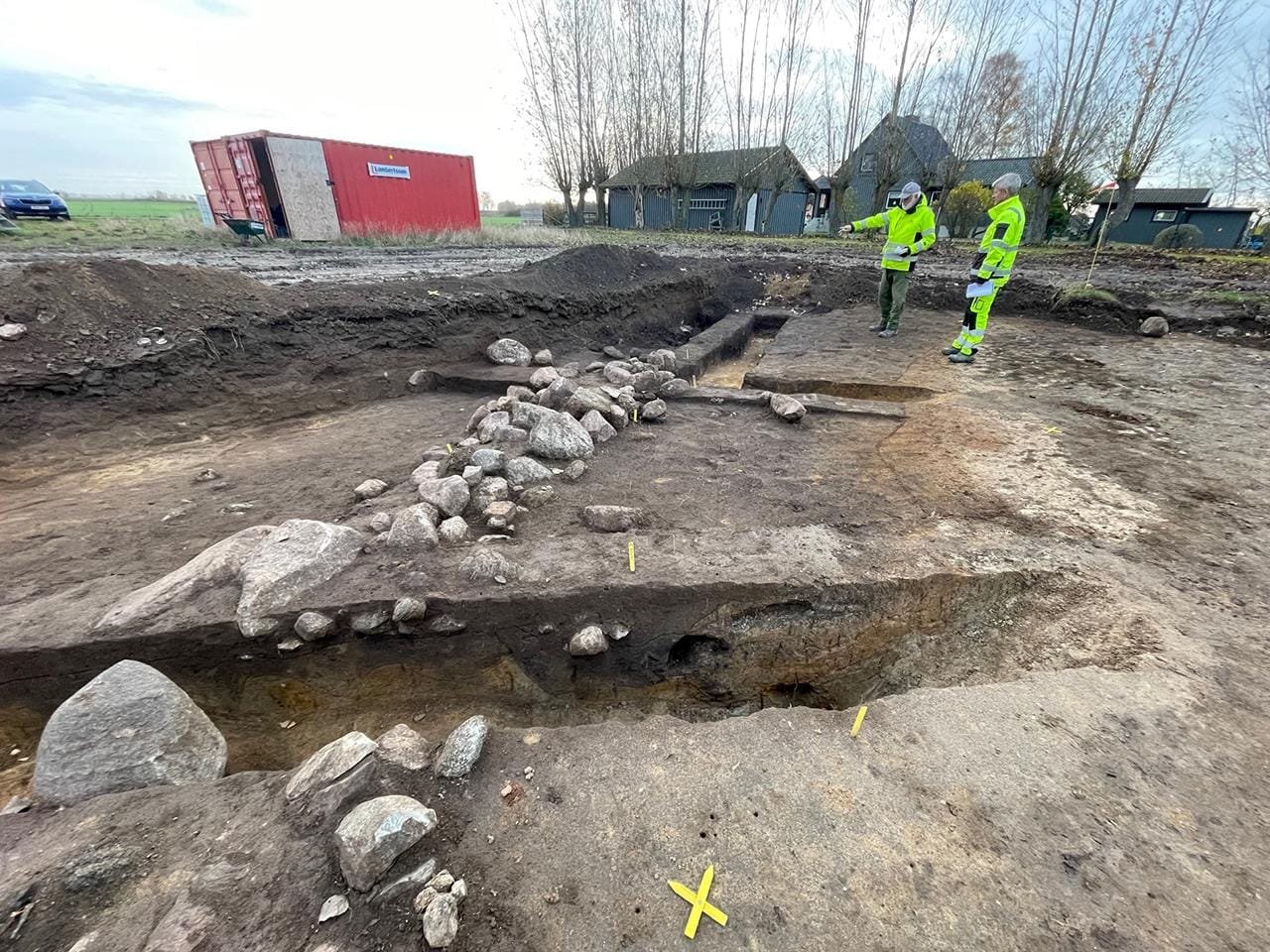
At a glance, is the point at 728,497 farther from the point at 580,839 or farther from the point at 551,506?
the point at 580,839

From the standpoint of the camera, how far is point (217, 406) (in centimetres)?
502

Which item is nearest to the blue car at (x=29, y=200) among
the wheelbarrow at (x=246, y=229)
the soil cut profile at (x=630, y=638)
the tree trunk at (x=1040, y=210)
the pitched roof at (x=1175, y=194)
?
the wheelbarrow at (x=246, y=229)

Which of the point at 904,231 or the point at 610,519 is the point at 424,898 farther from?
the point at 904,231

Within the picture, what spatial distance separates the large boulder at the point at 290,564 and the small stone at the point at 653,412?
2.47m

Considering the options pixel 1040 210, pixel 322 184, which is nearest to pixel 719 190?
pixel 1040 210

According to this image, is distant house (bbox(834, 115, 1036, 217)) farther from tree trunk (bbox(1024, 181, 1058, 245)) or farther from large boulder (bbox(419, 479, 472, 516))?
large boulder (bbox(419, 479, 472, 516))

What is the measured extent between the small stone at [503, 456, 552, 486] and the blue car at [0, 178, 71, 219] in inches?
793

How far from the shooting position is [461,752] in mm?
1697

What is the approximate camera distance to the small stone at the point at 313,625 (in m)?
2.40

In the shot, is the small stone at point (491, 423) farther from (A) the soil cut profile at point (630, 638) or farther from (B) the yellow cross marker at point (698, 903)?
(B) the yellow cross marker at point (698, 903)

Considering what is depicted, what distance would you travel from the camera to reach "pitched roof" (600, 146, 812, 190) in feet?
70.6

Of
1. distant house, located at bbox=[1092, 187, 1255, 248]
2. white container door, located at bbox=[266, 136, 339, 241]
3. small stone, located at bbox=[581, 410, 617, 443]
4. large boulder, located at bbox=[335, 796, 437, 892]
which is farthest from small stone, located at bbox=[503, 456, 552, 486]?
distant house, located at bbox=[1092, 187, 1255, 248]

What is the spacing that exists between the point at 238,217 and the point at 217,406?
13.3 m

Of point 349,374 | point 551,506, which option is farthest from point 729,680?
point 349,374
